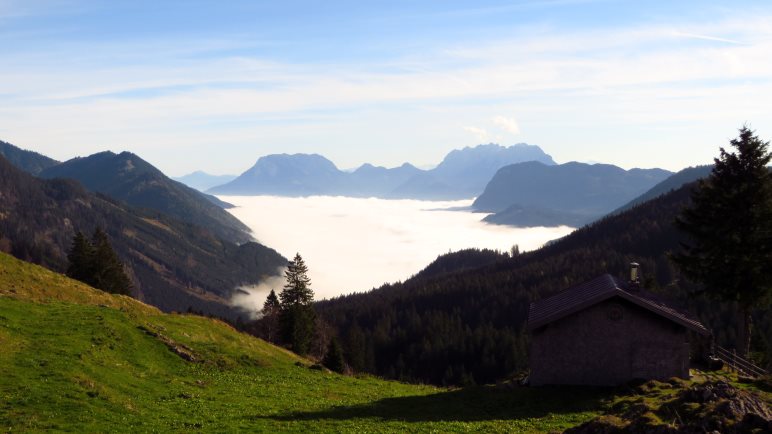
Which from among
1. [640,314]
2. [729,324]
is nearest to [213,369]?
[640,314]

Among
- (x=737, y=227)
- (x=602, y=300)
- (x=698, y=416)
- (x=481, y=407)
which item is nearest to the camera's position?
(x=698, y=416)

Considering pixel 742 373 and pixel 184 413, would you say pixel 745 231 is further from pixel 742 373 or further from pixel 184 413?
pixel 184 413

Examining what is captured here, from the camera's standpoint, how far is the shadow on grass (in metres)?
28.4

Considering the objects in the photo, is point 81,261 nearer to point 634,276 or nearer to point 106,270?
point 106,270

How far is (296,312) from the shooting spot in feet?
291

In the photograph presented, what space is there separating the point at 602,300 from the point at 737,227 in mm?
13004

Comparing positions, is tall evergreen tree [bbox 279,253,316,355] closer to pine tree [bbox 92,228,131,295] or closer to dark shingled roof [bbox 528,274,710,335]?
pine tree [bbox 92,228,131,295]

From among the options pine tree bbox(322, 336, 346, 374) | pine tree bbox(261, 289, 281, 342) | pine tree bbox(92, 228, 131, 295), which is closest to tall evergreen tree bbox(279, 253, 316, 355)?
pine tree bbox(261, 289, 281, 342)

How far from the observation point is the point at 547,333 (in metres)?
33.6

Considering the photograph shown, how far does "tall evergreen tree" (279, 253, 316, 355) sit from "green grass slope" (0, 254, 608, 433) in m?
40.8

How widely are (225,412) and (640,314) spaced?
901 inches

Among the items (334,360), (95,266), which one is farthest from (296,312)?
(95,266)

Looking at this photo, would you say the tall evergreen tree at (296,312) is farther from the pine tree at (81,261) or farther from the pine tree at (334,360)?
the pine tree at (81,261)

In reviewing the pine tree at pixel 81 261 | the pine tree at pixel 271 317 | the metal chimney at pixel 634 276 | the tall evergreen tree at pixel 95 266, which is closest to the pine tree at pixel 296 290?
the pine tree at pixel 271 317
